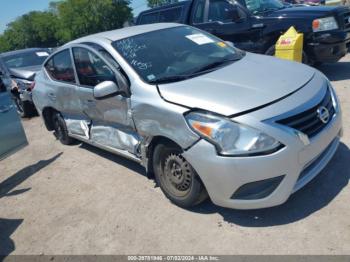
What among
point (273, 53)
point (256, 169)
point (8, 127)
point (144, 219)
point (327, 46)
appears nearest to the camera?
point (256, 169)

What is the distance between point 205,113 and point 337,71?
18.5 ft

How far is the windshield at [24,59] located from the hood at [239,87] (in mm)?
6830

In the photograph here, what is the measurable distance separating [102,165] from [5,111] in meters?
1.50

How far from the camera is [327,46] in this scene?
21.5 ft

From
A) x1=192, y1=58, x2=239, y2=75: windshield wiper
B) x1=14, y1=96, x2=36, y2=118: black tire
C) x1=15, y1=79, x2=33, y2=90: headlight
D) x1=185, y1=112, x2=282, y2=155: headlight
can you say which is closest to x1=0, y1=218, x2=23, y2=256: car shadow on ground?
x1=185, y1=112, x2=282, y2=155: headlight

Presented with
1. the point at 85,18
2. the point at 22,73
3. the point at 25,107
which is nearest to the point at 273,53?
the point at 22,73

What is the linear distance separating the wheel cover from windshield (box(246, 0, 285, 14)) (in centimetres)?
501

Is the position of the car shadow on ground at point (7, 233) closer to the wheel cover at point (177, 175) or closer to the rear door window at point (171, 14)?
the wheel cover at point (177, 175)

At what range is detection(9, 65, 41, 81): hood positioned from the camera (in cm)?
847

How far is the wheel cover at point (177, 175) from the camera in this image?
3354 mm

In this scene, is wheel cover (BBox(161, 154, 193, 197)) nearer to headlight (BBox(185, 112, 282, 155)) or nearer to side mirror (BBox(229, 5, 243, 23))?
headlight (BBox(185, 112, 282, 155))

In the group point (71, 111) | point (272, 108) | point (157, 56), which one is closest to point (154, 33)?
point (157, 56)

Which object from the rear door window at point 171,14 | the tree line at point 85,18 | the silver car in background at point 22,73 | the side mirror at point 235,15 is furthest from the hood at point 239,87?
the tree line at point 85,18

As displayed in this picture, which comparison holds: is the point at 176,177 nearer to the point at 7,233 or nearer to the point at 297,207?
the point at 297,207
